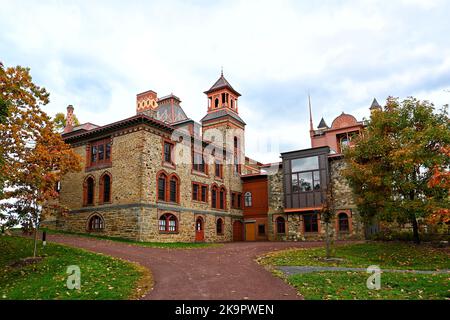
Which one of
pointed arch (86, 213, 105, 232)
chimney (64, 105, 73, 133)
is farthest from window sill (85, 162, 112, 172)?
chimney (64, 105, 73, 133)

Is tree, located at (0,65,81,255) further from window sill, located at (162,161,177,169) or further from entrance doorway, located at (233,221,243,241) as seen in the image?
entrance doorway, located at (233,221,243,241)

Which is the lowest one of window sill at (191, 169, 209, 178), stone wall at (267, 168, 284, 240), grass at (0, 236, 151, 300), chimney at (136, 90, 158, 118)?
grass at (0, 236, 151, 300)

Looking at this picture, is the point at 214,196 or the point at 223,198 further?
the point at 223,198

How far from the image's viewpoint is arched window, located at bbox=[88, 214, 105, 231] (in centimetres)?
2753

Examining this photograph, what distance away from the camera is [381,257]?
61.7 feet

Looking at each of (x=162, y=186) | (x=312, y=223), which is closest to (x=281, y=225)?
(x=312, y=223)

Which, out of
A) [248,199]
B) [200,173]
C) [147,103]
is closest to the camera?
[200,173]

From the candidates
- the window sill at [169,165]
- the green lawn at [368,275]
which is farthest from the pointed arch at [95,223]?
the green lawn at [368,275]

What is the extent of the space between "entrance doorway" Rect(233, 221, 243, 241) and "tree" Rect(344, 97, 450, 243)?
1834cm

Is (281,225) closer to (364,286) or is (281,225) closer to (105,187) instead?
(105,187)

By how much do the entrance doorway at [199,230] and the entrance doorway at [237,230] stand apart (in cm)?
612

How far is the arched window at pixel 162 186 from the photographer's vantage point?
28067mm

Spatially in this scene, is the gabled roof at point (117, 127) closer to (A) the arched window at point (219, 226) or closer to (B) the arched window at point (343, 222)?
(A) the arched window at point (219, 226)

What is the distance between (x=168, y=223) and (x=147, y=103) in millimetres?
13800
